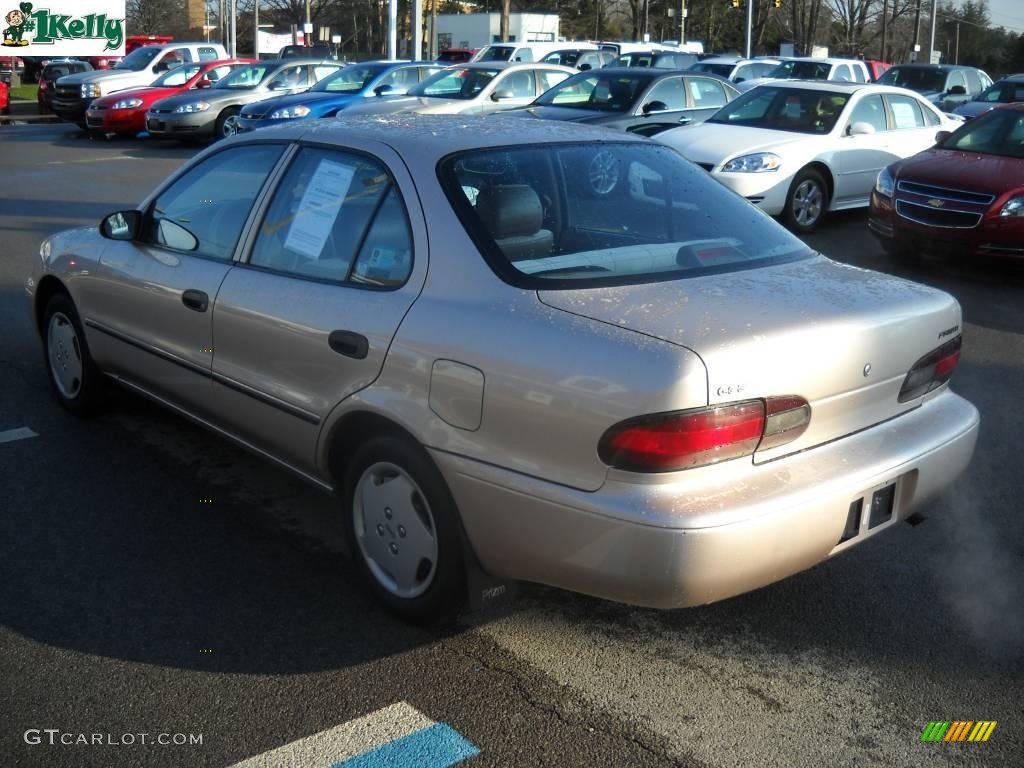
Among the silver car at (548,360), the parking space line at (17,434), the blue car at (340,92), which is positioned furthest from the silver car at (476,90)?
the silver car at (548,360)

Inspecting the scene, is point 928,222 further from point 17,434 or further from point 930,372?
point 17,434

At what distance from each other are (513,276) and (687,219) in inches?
36.2

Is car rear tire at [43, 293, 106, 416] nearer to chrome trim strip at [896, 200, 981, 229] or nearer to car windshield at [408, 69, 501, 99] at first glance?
chrome trim strip at [896, 200, 981, 229]

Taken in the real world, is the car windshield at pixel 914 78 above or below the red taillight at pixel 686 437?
above

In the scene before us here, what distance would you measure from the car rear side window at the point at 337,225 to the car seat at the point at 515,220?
270mm

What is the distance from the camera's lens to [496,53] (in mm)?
32031

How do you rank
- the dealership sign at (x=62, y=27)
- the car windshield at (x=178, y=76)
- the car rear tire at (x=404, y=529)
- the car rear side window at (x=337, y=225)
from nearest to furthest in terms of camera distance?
the car rear tire at (x=404, y=529), the car rear side window at (x=337, y=225), the car windshield at (x=178, y=76), the dealership sign at (x=62, y=27)

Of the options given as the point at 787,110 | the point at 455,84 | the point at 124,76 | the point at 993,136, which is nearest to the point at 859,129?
the point at 787,110

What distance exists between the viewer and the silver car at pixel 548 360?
3.06 meters

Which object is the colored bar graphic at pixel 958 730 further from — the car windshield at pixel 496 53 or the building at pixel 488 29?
the building at pixel 488 29

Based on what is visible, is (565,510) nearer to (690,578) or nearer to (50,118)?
(690,578)

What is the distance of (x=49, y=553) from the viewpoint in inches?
168

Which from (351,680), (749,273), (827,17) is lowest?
(351,680)

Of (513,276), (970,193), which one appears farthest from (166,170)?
(513,276)
